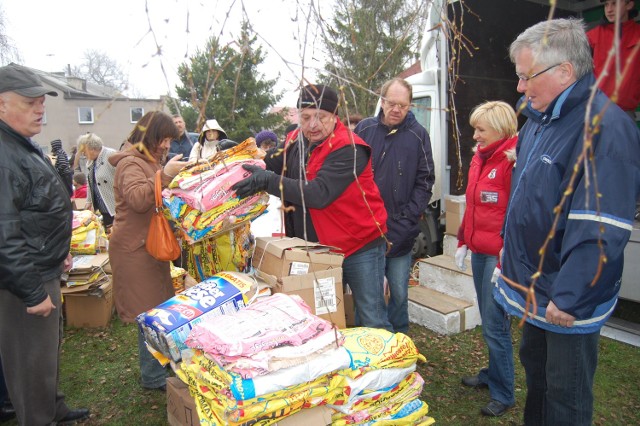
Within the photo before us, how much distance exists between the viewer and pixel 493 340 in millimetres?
2789

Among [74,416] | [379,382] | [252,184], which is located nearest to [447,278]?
[379,382]

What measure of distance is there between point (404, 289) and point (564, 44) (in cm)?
207

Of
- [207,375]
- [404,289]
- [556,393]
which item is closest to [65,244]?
[207,375]

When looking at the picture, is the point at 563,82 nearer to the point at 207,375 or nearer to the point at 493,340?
the point at 493,340

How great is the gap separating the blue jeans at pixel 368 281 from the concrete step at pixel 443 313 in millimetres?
1204

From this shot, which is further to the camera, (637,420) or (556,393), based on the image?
(637,420)

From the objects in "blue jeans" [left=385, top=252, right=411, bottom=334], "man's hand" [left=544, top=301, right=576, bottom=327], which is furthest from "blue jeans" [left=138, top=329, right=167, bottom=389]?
"man's hand" [left=544, top=301, right=576, bottom=327]

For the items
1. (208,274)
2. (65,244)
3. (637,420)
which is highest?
(65,244)

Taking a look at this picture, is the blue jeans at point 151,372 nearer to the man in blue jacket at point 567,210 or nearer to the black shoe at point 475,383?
the black shoe at point 475,383

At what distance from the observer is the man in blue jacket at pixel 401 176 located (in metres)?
3.29

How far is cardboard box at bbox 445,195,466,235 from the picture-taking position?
15.2 feet

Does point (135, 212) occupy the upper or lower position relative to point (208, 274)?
upper

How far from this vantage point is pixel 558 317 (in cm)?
174

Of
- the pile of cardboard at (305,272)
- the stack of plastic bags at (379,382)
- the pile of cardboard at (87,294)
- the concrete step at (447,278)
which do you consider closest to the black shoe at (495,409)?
the stack of plastic bags at (379,382)
